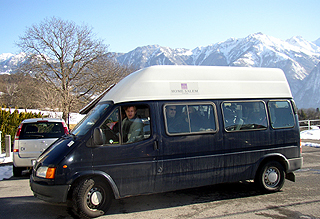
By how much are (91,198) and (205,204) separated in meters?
2.21

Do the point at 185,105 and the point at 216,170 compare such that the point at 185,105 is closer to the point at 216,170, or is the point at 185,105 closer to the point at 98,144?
the point at 216,170

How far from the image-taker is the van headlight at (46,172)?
15.7 feet

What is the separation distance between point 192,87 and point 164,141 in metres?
1.29

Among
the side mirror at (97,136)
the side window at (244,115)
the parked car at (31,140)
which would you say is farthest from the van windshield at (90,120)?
the parked car at (31,140)

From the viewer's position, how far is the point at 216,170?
18.8 feet

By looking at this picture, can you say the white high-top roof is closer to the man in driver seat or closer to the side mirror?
the man in driver seat

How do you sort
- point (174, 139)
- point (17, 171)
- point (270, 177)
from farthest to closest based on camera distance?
point (17, 171)
point (270, 177)
point (174, 139)

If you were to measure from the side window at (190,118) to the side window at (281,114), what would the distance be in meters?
1.53

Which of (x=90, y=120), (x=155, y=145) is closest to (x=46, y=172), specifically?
(x=90, y=120)

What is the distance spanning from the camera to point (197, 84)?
19.3ft

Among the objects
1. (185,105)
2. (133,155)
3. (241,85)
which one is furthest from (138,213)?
(241,85)

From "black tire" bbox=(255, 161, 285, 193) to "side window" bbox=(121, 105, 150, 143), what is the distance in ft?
9.09

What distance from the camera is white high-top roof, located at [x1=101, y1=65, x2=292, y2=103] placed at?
5504 mm

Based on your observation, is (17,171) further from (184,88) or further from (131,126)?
(184,88)
